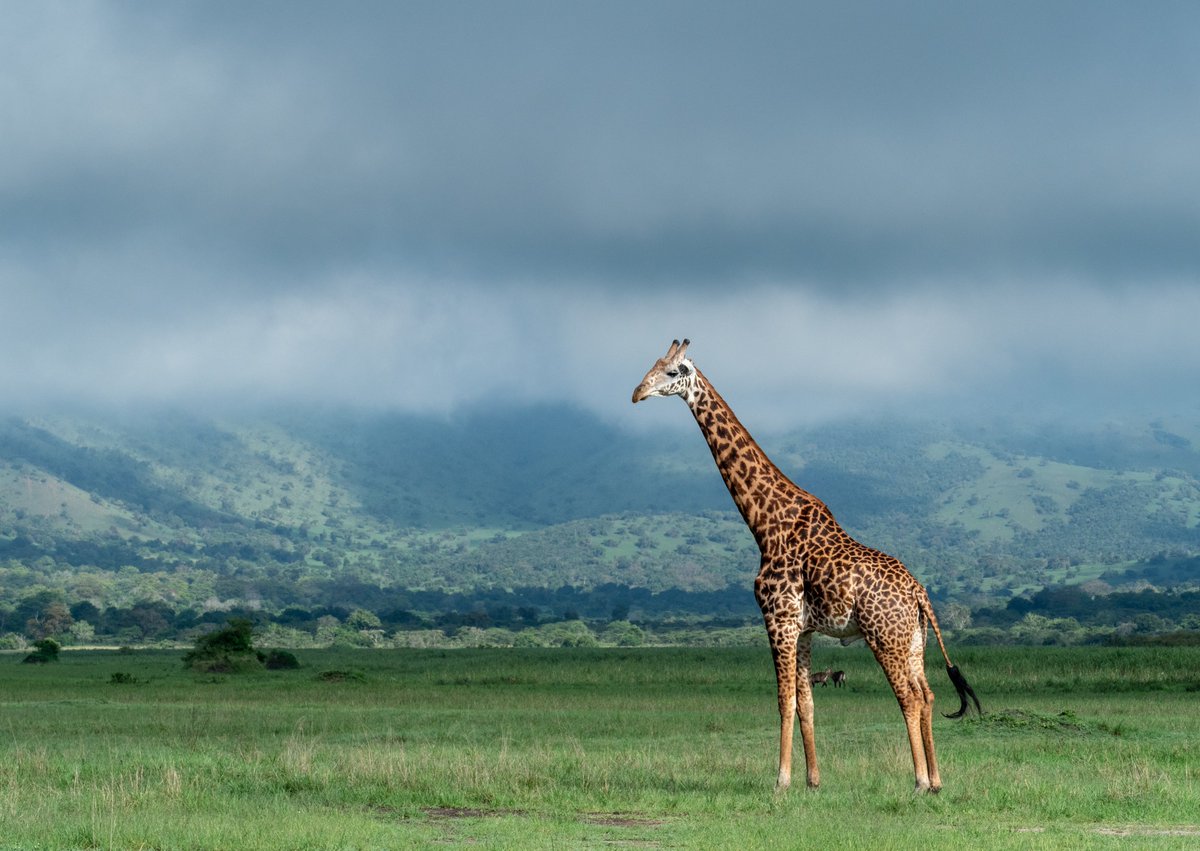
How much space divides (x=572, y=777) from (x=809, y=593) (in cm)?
457

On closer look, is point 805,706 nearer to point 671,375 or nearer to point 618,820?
point 618,820

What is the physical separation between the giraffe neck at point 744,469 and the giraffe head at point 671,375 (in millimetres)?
201

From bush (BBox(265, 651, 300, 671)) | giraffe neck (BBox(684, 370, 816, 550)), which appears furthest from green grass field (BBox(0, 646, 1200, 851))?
bush (BBox(265, 651, 300, 671))

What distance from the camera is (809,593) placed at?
20438 mm

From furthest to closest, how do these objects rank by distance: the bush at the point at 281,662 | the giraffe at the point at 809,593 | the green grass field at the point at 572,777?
the bush at the point at 281,662, the giraffe at the point at 809,593, the green grass field at the point at 572,777

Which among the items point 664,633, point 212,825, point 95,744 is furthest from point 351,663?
point 664,633

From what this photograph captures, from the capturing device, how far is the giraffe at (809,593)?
20000 mm

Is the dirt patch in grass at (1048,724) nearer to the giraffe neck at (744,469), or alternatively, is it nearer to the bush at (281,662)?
the giraffe neck at (744,469)

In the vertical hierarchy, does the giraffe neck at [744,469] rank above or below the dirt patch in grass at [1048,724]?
above

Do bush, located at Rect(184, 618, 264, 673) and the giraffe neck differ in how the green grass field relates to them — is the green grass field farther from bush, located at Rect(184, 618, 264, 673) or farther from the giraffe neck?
bush, located at Rect(184, 618, 264, 673)

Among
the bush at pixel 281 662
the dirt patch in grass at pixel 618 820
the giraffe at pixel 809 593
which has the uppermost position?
the giraffe at pixel 809 593

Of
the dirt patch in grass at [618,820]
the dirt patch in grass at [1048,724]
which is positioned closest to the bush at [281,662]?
the dirt patch in grass at [1048,724]

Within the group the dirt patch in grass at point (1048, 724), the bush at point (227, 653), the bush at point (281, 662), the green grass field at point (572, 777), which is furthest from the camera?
the bush at point (281, 662)

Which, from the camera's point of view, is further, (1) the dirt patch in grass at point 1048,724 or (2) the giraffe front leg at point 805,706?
(1) the dirt patch in grass at point 1048,724
